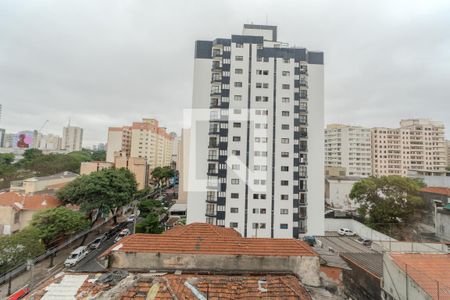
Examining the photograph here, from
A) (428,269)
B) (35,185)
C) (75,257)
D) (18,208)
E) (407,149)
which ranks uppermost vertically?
(407,149)

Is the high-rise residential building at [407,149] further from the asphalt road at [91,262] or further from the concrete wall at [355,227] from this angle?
the asphalt road at [91,262]

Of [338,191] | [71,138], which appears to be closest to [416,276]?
[338,191]

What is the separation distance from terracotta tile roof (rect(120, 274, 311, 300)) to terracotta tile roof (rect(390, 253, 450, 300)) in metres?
4.29

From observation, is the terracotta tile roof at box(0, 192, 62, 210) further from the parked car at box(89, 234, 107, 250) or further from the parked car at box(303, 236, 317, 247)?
the parked car at box(303, 236, 317, 247)

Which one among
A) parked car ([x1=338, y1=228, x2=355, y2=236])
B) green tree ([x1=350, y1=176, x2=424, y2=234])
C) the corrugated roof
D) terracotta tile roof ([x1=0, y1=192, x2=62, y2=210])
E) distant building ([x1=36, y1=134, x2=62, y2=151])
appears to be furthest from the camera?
distant building ([x1=36, y1=134, x2=62, y2=151])

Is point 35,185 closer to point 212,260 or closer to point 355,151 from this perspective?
point 212,260

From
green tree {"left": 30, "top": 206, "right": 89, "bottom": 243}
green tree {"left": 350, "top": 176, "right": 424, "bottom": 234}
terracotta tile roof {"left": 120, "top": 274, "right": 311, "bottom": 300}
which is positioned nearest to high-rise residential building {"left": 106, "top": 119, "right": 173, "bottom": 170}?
green tree {"left": 30, "top": 206, "right": 89, "bottom": 243}

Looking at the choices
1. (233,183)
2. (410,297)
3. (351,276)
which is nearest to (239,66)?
(233,183)

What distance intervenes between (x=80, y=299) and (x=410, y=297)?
11.6m

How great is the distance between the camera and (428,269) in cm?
978

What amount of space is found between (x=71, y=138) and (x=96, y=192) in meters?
111

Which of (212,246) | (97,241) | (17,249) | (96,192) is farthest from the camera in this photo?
(96,192)

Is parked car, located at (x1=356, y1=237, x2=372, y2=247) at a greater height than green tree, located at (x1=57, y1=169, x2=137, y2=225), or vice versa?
green tree, located at (x1=57, y1=169, x2=137, y2=225)

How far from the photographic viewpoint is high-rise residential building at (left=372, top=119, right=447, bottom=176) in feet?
213
